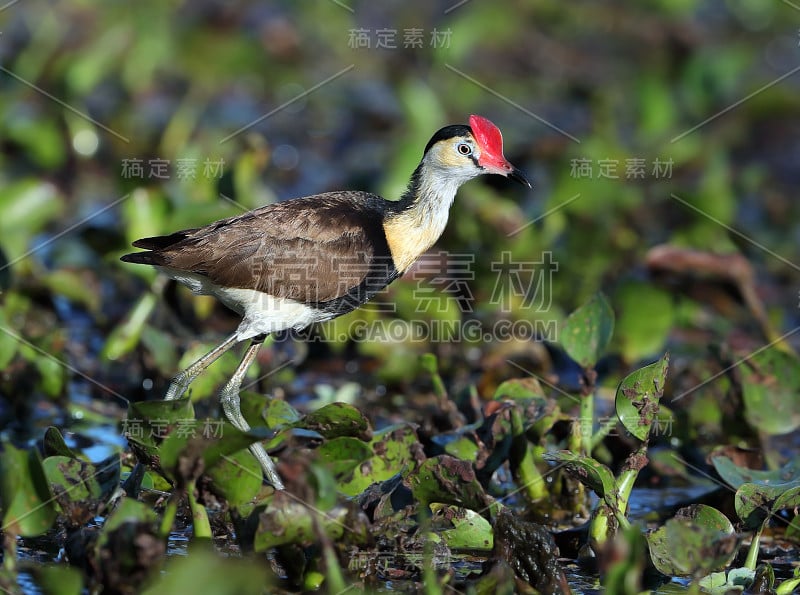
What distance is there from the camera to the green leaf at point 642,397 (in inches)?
173

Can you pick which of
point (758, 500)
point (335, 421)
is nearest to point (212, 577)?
point (335, 421)

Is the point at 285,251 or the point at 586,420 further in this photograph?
the point at 285,251

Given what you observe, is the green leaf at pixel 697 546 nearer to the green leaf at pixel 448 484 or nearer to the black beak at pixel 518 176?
the green leaf at pixel 448 484

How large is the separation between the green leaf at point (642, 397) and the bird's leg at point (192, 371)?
1.84 meters

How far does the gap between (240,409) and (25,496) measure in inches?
55.3

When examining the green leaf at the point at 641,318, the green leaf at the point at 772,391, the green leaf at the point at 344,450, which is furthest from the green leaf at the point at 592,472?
the green leaf at the point at 641,318

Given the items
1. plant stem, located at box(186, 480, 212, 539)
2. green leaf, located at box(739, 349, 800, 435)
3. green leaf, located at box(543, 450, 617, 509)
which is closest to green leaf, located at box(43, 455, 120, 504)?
plant stem, located at box(186, 480, 212, 539)

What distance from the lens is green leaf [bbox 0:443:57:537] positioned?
385 cm

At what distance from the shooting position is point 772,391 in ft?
18.7

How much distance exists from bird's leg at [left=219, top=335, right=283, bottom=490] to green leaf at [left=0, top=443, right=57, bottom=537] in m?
1.16

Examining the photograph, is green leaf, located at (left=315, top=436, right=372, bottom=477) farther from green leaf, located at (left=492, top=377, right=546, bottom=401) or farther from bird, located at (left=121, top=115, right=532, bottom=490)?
green leaf, located at (left=492, top=377, right=546, bottom=401)

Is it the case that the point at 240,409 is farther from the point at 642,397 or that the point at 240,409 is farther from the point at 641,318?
the point at 641,318

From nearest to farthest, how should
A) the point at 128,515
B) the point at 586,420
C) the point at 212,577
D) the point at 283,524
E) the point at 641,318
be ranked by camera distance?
the point at 212,577
the point at 128,515
the point at 283,524
the point at 586,420
the point at 641,318

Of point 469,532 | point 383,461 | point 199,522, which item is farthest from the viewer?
point 383,461
